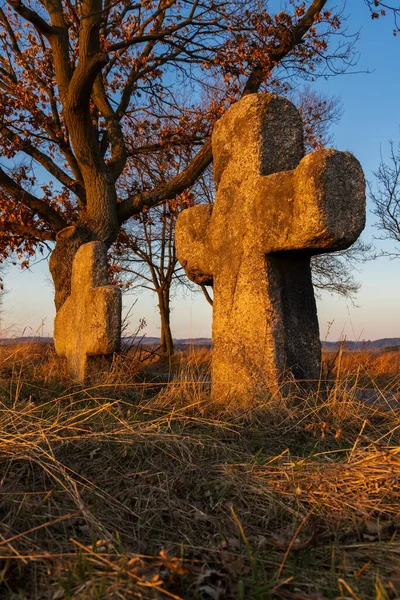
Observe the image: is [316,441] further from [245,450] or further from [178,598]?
[178,598]

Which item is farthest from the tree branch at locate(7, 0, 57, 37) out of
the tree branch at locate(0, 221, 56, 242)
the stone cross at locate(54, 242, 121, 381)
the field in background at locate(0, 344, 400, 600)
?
the field in background at locate(0, 344, 400, 600)

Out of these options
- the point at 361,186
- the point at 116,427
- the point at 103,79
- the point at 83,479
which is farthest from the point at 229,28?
the point at 83,479

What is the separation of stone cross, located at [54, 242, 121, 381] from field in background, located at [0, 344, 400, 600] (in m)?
2.19

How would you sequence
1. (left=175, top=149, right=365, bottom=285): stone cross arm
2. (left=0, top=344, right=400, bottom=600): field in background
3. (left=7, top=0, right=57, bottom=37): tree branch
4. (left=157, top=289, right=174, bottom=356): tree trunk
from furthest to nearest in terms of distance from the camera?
(left=157, top=289, right=174, bottom=356): tree trunk → (left=7, top=0, right=57, bottom=37): tree branch → (left=175, top=149, right=365, bottom=285): stone cross arm → (left=0, top=344, right=400, bottom=600): field in background

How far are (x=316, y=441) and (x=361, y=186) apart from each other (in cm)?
186

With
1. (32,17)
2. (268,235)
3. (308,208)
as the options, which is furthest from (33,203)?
(308,208)

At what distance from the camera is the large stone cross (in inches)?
158

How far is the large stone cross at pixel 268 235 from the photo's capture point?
4.00 meters

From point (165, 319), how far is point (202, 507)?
13.6m

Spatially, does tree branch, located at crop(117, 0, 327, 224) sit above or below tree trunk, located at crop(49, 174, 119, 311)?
above

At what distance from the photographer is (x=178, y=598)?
1686mm

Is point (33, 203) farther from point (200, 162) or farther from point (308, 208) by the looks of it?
point (308, 208)

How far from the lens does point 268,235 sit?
4.38 m

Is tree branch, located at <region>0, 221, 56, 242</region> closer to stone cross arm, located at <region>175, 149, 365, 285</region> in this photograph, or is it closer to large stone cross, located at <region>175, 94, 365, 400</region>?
large stone cross, located at <region>175, 94, 365, 400</region>
